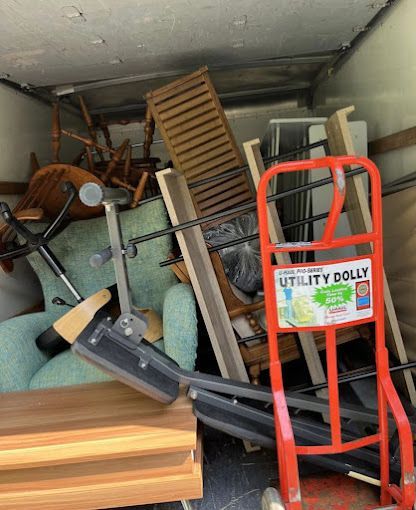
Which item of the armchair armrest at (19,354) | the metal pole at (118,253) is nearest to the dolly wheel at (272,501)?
the metal pole at (118,253)

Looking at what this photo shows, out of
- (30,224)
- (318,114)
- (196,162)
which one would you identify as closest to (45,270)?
Answer: (30,224)

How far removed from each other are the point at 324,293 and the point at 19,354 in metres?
1.16

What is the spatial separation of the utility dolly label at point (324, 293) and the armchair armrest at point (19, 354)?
1.03m

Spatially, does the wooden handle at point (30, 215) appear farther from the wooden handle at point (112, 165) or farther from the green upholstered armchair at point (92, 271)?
the wooden handle at point (112, 165)

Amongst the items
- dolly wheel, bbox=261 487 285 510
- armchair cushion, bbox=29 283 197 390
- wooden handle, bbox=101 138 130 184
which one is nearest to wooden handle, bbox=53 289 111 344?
armchair cushion, bbox=29 283 197 390

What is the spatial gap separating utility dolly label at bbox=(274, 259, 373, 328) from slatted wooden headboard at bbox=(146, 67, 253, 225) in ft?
2.53

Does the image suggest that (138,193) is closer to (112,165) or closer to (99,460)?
(112,165)

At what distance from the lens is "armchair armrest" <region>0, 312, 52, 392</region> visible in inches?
58.7

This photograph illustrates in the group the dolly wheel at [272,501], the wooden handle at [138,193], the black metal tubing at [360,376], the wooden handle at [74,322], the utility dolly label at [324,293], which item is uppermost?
the wooden handle at [138,193]

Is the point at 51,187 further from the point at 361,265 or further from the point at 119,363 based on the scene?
the point at 361,265

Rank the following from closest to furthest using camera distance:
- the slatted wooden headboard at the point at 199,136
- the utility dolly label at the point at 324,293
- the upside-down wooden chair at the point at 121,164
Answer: the utility dolly label at the point at 324,293
the slatted wooden headboard at the point at 199,136
the upside-down wooden chair at the point at 121,164

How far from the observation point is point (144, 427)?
3.96ft

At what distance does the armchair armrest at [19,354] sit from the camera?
1.49 meters

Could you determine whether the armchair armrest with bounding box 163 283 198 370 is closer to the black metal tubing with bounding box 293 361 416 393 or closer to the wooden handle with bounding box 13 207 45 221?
the black metal tubing with bounding box 293 361 416 393
